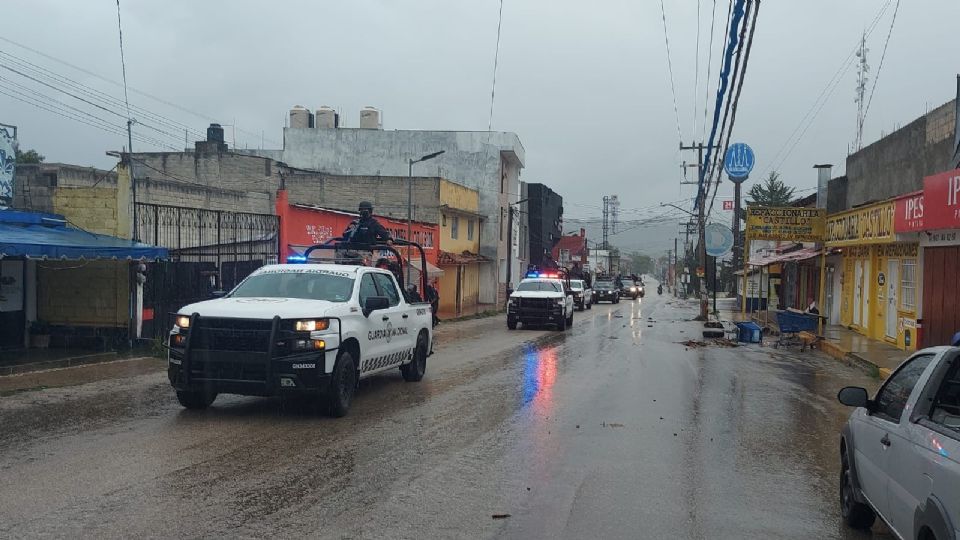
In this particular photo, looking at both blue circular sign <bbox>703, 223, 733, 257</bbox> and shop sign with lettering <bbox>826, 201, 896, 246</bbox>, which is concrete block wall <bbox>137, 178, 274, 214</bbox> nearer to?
blue circular sign <bbox>703, 223, 733, 257</bbox>

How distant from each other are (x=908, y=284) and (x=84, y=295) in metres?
20.3

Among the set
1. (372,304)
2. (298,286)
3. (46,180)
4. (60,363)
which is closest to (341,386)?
(372,304)

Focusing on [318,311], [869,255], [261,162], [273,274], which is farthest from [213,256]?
[261,162]

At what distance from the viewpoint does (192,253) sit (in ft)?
62.8

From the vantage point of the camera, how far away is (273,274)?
11.0 metres

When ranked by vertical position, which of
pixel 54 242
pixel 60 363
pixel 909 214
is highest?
pixel 909 214

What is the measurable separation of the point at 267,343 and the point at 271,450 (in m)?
1.63

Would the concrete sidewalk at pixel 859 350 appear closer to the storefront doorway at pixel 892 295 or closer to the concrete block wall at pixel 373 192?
the storefront doorway at pixel 892 295

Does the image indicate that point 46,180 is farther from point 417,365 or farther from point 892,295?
point 892,295

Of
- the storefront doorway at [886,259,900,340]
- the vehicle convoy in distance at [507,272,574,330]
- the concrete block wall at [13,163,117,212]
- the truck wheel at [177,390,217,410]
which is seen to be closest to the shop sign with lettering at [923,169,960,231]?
the storefront doorway at [886,259,900,340]

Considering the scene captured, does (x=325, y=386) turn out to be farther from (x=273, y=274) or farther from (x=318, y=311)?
(x=273, y=274)

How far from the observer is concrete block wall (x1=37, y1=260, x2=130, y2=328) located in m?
16.9

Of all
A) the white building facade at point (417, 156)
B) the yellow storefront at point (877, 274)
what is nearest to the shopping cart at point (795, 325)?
the yellow storefront at point (877, 274)

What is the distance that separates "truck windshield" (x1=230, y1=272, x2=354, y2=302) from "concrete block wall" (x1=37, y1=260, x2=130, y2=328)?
7396 millimetres
